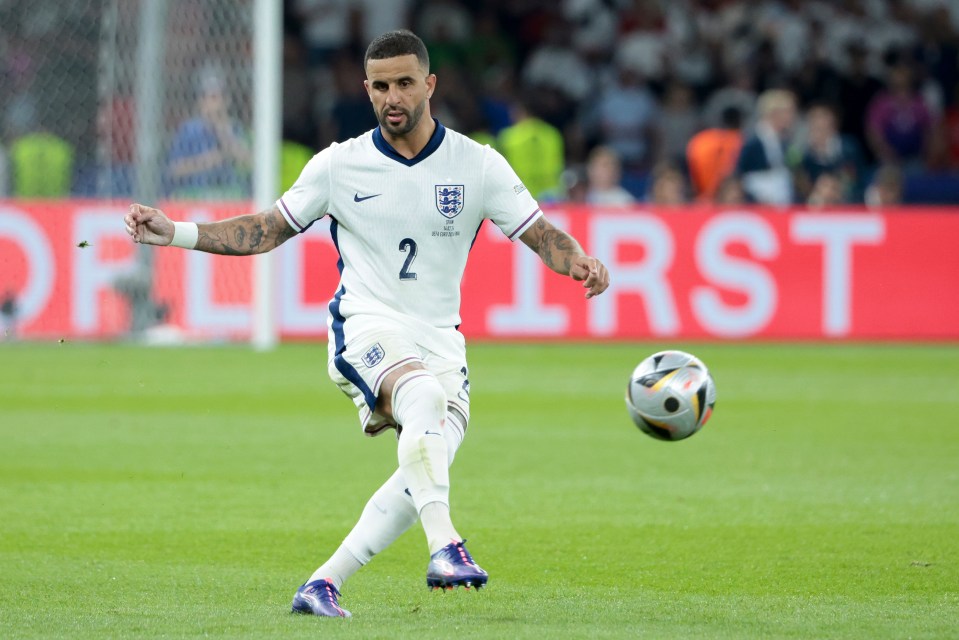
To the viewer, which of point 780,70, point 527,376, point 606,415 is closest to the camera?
point 606,415

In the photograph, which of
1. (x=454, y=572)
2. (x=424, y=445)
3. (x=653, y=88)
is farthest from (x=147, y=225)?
(x=653, y=88)

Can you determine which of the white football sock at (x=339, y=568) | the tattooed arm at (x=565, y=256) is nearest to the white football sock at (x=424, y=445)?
the white football sock at (x=339, y=568)

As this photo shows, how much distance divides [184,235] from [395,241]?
734mm

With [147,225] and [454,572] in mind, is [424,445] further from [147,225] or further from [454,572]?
[147,225]

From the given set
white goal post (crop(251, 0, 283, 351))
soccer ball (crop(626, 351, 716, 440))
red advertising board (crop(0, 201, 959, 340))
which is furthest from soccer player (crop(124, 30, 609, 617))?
red advertising board (crop(0, 201, 959, 340))

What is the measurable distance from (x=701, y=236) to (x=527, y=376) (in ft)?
12.1

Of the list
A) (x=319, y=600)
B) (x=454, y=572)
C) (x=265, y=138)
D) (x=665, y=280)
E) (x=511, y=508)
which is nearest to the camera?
(x=454, y=572)

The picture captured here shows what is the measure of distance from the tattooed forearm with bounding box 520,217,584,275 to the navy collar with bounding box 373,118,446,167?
0.46 metres

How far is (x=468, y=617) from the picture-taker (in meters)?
5.48

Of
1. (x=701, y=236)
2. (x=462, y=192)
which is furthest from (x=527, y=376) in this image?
(x=462, y=192)

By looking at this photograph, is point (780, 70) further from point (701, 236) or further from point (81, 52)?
point (81, 52)

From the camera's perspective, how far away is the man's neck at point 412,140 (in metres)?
5.75

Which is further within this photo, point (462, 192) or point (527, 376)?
point (527, 376)

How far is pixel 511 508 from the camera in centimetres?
802
